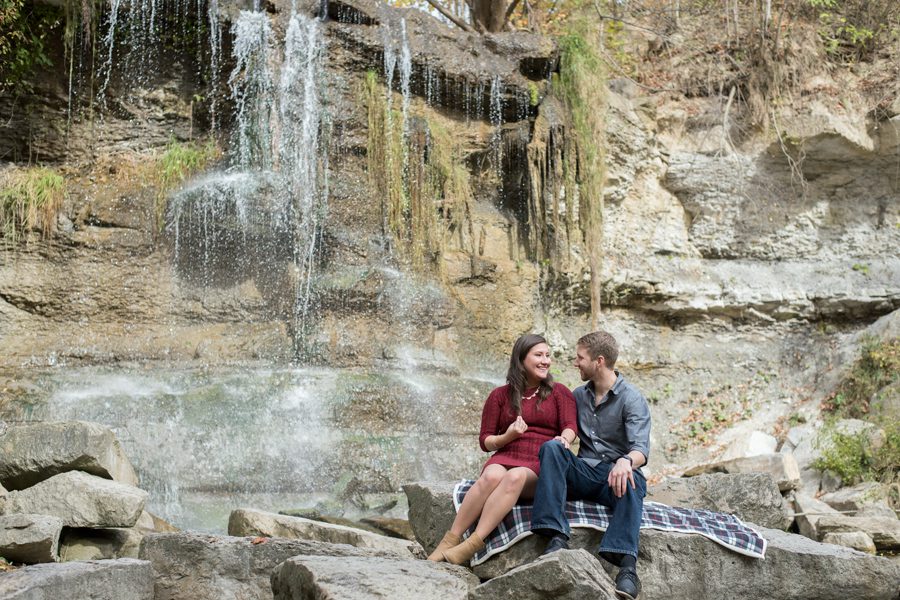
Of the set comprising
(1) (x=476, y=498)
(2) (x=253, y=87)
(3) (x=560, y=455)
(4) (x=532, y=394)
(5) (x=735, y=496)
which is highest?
(2) (x=253, y=87)

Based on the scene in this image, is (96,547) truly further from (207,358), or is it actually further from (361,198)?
(361,198)

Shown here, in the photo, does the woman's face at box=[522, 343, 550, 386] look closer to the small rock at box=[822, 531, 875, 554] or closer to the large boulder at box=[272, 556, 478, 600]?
the large boulder at box=[272, 556, 478, 600]

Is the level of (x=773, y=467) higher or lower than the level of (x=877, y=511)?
higher

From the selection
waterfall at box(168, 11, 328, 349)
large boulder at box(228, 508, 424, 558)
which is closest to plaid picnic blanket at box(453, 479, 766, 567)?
large boulder at box(228, 508, 424, 558)

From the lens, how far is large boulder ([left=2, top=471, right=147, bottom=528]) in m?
6.14

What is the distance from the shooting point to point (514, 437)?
4.71 m

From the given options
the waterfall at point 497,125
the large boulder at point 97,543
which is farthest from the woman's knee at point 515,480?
the waterfall at point 497,125

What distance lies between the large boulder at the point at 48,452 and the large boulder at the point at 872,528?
5.57 meters

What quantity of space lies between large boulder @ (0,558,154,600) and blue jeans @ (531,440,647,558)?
2.06m

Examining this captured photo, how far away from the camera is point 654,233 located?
14.1 meters

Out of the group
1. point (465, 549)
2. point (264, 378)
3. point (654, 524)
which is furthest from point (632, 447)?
point (264, 378)

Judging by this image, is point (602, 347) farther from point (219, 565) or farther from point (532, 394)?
point (219, 565)

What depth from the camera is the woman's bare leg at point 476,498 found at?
4539mm

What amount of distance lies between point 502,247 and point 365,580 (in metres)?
9.77
